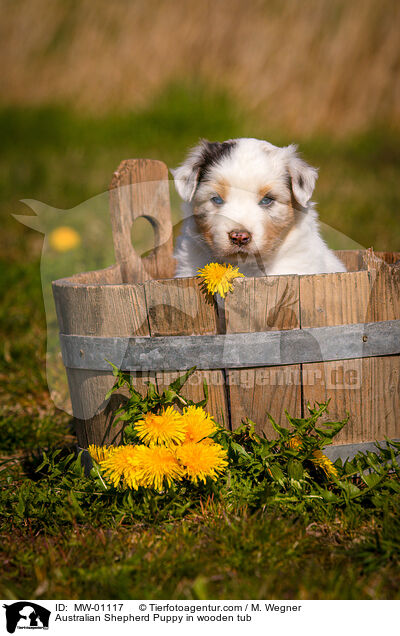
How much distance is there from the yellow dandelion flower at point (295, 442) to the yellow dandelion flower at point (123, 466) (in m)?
0.65

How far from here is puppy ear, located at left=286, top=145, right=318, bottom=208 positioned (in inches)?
120

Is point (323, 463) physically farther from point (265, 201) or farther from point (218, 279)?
point (265, 201)

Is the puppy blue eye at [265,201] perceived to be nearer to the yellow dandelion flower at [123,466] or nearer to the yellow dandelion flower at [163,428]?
the yellow dandelion flower at [163,428]

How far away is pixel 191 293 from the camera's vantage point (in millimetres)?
2518

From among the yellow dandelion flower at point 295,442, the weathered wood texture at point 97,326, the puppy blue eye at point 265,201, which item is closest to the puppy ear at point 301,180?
the puppy blue eye at point 265,201

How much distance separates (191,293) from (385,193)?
5.73 m

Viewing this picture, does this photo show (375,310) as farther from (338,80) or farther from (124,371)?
(338,80)

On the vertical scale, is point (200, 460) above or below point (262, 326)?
below

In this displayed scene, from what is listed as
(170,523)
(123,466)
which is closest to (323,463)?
(170,523)

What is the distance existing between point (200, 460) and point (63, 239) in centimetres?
378

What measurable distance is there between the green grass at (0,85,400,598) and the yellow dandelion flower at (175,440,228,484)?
6.5 inches

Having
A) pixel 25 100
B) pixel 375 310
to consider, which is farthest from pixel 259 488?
pixel 25 100

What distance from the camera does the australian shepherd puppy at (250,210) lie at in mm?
2922

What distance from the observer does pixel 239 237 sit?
111 inches
